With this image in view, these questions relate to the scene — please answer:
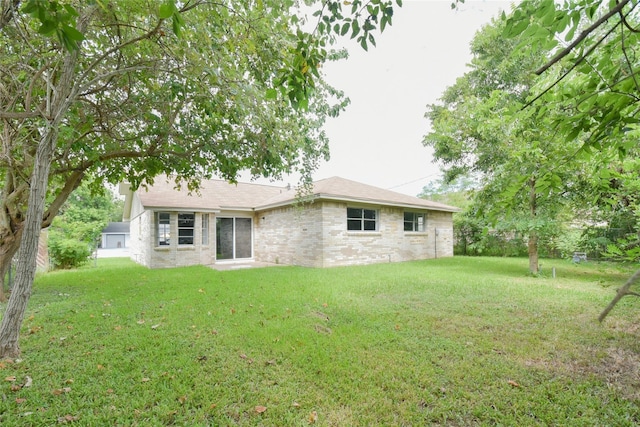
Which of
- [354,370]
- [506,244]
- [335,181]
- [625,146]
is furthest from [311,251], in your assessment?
[506,244]

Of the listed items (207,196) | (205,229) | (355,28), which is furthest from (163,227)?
(355,28)

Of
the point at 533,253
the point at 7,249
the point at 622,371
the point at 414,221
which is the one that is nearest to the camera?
the point at 622,371

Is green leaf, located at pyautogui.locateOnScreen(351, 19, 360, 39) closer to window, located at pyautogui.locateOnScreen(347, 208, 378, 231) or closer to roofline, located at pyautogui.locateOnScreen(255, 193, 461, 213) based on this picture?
roofline, located at pyautogui.locateOnScreen(255, 193, 461, 213)

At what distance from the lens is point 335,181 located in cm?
1446

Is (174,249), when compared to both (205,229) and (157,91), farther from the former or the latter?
(157,91)

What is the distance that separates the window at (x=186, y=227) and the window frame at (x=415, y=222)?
990 centimetres

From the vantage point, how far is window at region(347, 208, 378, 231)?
491 inches

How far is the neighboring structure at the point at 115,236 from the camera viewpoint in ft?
117

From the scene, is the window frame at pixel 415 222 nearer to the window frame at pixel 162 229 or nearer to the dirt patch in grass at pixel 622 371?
the window frame at pixel 162 229

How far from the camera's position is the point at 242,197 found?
52.0ft

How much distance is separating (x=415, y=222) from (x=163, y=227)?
11.8 meters

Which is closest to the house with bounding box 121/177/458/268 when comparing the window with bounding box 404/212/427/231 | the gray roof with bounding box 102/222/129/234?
the window with bounding box 404/212/427/231

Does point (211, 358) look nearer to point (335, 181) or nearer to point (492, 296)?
point (492, 296)

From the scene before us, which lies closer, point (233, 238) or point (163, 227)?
point (163, 227)
